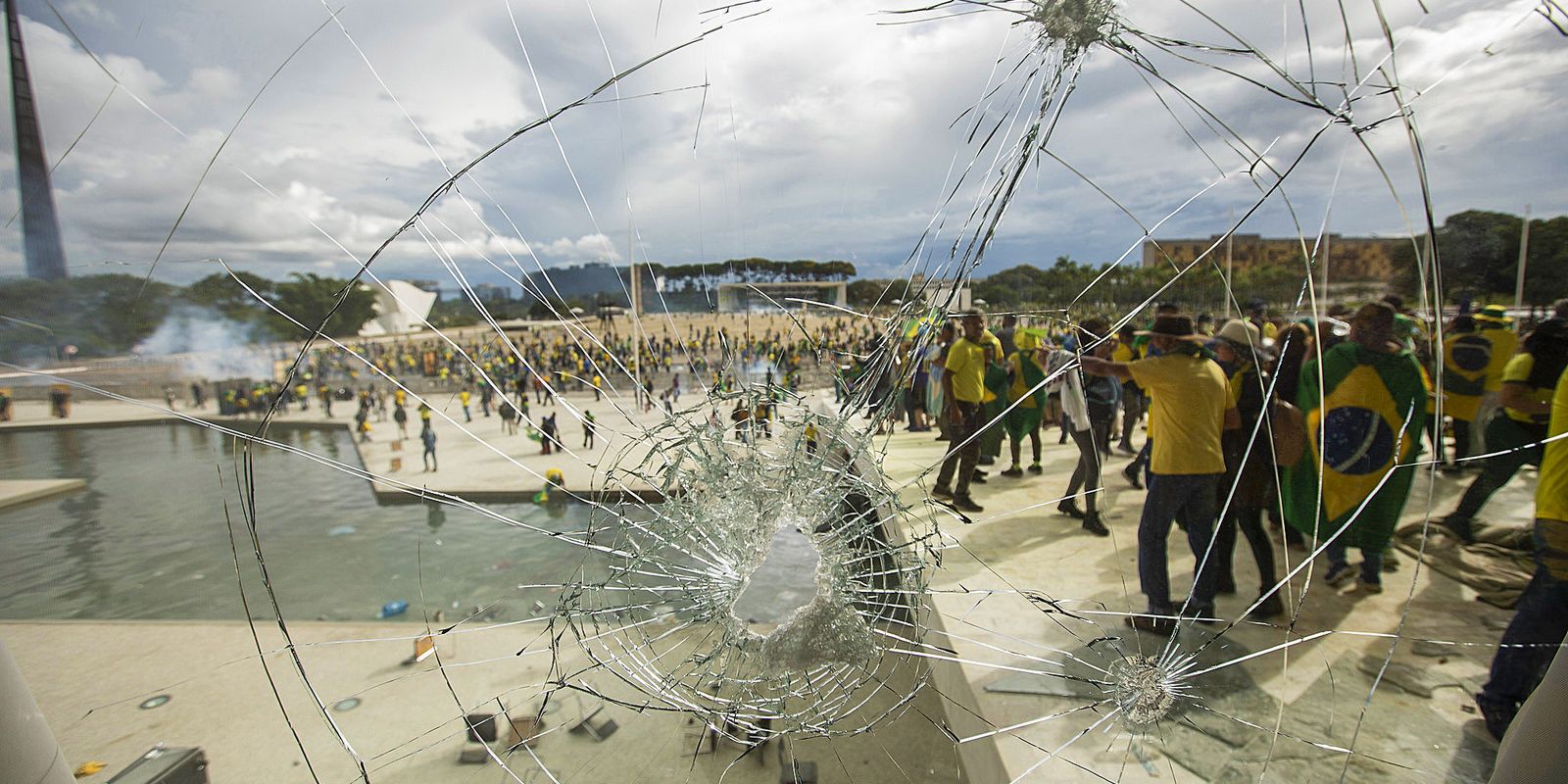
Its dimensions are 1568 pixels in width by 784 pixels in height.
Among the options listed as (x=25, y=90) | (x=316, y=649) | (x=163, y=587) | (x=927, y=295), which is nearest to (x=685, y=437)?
(x=927, y=295)

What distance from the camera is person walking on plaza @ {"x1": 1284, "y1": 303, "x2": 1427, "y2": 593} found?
6.91 feet

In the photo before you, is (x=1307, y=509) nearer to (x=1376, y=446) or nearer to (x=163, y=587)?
(x=1376, y=446)

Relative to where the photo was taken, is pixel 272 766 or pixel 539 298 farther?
pixel 272 766

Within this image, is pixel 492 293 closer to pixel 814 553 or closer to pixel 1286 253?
pixel 814 553

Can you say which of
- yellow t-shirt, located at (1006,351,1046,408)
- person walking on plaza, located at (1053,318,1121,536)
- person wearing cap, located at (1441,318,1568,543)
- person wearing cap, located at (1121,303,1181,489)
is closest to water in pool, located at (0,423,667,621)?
person wearing cap, located at (1121,303,1181,489)

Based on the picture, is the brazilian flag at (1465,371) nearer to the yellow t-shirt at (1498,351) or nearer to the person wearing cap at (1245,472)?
the yellow t-shirt at (1498,351)

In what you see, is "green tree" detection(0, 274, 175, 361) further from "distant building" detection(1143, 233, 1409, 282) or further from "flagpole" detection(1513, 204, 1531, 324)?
"flagpole" detection(1513, 204, 1531, 324)

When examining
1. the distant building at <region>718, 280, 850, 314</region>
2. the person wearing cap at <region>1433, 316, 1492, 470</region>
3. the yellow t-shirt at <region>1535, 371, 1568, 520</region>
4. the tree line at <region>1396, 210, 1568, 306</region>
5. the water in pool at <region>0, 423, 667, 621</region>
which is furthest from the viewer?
the water in pool at <region>0, 423, 667, 621</region>

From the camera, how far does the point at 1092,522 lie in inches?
136

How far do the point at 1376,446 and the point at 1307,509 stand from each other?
0.57m

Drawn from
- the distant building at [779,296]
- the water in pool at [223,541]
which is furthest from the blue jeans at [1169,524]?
the water in pool at [223,541]

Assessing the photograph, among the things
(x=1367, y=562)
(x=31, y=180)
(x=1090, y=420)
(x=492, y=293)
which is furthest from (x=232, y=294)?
(x=1367, y=562)

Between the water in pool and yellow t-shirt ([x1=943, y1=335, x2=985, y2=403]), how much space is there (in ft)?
8.19

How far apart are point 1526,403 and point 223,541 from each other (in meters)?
9.10
